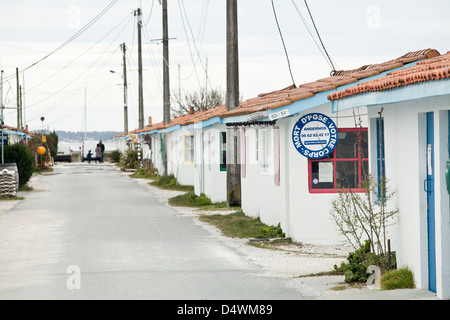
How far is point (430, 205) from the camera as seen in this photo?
8.19m

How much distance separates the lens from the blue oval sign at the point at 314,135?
13602mm

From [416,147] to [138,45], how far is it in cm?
4217

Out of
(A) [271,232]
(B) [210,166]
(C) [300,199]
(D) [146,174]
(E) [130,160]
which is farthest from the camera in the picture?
(E) [130,160]

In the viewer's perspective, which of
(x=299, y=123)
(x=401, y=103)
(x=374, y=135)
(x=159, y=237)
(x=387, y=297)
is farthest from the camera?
(x=159, y=237)

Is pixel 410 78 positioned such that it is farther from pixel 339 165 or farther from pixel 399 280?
pixel 339 165

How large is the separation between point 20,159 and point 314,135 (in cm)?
1937

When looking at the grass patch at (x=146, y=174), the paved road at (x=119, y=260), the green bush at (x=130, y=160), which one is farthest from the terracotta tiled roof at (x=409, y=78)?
the green bush at (x=130, y=160)

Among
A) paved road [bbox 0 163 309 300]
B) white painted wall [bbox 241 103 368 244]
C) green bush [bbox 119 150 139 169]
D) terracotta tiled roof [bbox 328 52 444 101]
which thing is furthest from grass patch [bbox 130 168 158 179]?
terracotta tiled roof [bbox 328 52 444 101]

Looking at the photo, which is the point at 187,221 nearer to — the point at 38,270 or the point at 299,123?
the point at 299,123

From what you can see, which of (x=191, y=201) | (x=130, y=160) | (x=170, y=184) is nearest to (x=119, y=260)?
(x=191, y=201)

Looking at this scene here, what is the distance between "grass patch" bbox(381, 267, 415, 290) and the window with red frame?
498cm

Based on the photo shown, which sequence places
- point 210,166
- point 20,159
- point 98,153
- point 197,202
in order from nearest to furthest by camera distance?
point 197,202 < point 210,166 < point 20,159 < point 98,153

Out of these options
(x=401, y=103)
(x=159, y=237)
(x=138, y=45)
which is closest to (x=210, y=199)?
(x=159, y=237)

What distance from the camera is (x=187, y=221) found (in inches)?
716
